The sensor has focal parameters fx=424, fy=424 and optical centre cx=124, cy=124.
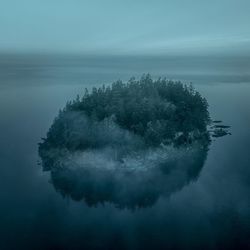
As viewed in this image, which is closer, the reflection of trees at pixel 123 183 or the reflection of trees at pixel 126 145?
the reflection of trees at pixel 123 183

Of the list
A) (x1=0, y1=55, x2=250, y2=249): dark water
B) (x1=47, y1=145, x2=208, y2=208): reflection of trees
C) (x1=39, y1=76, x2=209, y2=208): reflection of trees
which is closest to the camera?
(x1=0, y1=55, x2=250, y2=249): dark water

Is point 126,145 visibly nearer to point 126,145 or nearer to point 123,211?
point 126,145

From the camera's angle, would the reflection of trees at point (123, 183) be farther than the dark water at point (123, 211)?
Yes

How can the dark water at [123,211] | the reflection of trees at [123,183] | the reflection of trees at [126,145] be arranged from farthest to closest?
1. the reflection of trees at [126,145]
2. the reflection of trees at [123,183]
3. the dark water at [123,211]

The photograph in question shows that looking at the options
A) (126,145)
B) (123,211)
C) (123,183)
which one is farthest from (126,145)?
(123,211)

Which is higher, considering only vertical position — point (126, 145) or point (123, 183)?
point (126, 145)

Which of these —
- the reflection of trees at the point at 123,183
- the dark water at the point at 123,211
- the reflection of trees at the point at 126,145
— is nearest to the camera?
the dark water at the point at 123,211

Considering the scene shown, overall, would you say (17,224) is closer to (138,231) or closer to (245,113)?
(138,231)
